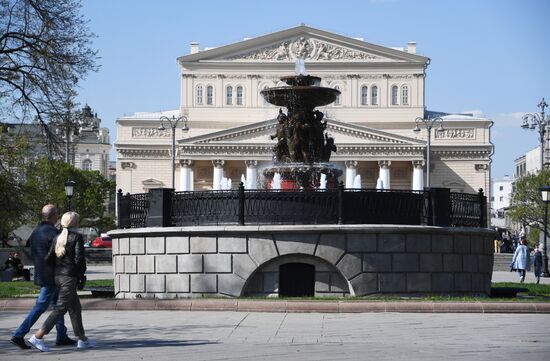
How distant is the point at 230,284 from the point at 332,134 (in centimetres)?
8559

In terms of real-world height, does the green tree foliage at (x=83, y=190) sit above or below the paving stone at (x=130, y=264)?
above

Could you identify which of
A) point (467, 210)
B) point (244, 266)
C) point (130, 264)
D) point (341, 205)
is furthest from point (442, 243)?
point (130, 264)

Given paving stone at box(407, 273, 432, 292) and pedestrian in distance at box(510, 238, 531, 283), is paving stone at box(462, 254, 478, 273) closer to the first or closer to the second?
paving stone at box(407, 273, 432, 292)

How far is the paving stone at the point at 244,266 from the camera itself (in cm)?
2122

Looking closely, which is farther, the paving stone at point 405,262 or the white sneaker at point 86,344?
the paving stone at point 405,262

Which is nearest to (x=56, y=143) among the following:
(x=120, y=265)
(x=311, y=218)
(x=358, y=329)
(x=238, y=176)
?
(x=120, y=265)

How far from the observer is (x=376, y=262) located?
69.4 ft

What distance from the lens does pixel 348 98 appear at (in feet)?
375

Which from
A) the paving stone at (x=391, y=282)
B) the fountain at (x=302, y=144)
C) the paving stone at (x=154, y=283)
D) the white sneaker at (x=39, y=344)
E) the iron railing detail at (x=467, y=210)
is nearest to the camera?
the white sneaker at (x=39, y=344)

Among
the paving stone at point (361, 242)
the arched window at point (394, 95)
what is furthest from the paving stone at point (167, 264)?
the arched window at point (394, 95)

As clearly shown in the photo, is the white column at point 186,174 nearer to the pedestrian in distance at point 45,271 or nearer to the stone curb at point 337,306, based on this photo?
the stone curb at point 337,306

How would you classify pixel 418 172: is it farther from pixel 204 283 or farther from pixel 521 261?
pixel 204 283

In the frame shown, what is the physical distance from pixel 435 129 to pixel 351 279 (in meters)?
89.4

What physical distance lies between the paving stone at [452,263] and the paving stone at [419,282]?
1.55 feet
